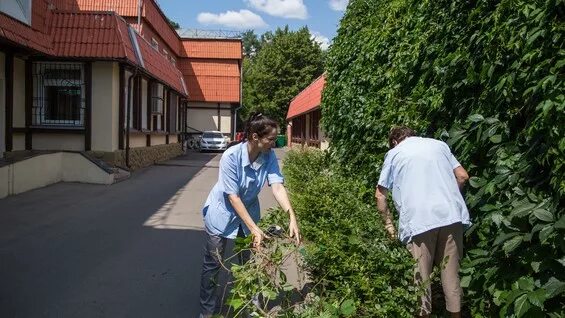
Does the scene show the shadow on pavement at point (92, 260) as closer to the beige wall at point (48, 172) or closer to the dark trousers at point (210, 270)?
the beige wall at point (48, 172)

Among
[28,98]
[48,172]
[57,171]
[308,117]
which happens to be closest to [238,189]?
[48,172]

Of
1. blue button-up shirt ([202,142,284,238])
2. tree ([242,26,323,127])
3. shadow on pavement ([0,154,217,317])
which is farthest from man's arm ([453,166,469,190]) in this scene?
tree ([242,26,323,127])

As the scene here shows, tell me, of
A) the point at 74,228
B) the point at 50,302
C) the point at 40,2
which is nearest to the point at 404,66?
the point at 50,302

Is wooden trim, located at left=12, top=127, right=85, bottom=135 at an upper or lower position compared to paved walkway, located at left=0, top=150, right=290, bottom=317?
upper

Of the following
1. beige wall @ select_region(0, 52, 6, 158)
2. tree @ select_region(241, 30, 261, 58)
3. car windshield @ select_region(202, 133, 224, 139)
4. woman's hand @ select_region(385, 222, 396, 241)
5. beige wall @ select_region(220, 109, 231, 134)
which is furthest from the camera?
tree @ select_region(241, 30, 261, 58)

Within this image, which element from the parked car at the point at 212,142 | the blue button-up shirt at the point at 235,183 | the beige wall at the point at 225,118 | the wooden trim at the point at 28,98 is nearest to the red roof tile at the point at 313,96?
the wooden trim at the point at 28,98

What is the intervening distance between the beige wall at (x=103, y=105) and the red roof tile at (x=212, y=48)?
28148 millimetres

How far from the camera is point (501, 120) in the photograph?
12.1 ft

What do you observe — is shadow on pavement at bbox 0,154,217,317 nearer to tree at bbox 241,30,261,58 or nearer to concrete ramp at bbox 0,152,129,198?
concrete ramp at bbox 0,152,129,198

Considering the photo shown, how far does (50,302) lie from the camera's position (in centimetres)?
513

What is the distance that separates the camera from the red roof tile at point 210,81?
1726 inches

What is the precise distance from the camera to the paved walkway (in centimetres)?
515

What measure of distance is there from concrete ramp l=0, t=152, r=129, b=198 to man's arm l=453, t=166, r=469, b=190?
417 inches

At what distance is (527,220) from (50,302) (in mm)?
4160
